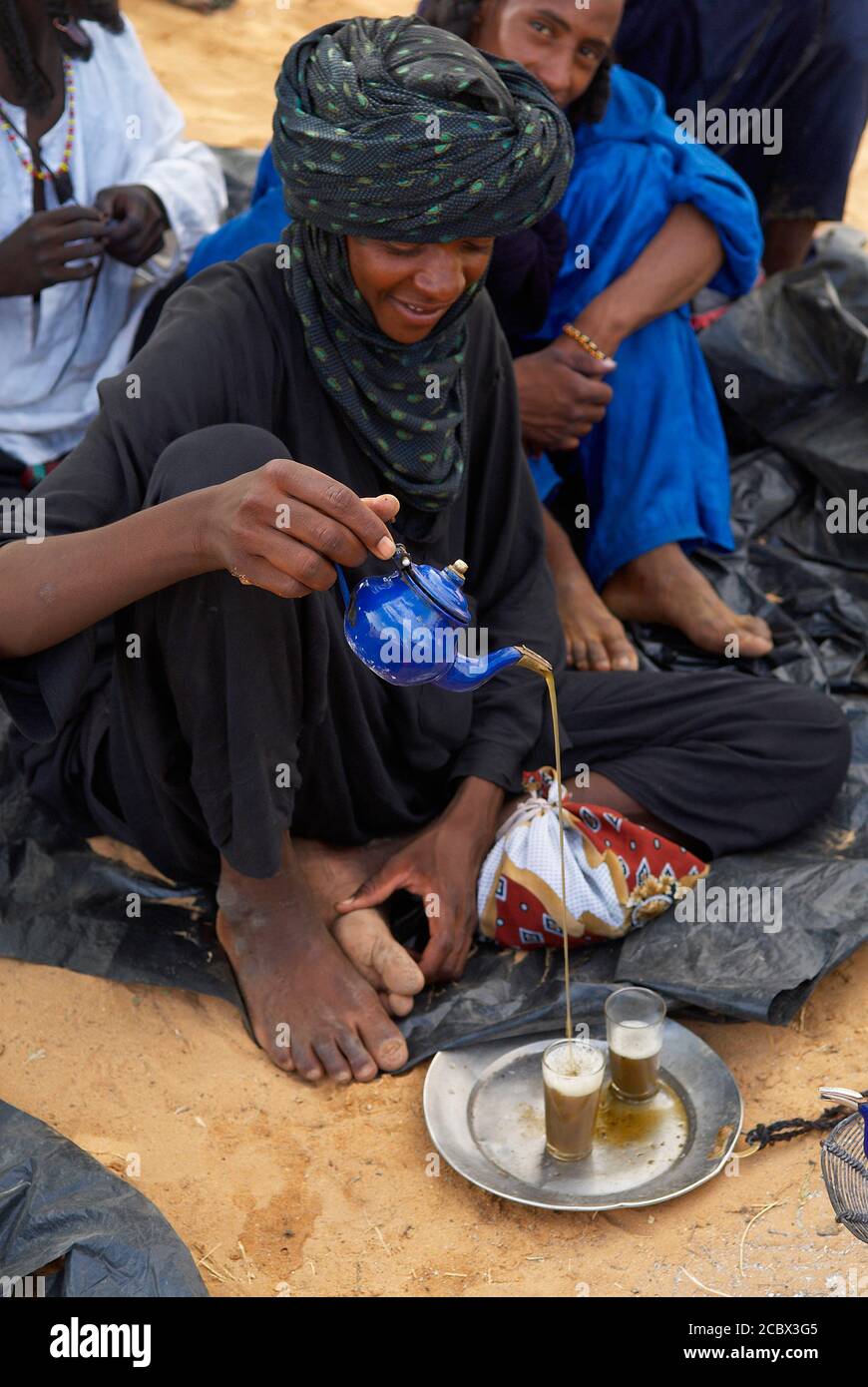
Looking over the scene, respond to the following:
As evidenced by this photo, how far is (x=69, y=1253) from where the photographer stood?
6.26 ft

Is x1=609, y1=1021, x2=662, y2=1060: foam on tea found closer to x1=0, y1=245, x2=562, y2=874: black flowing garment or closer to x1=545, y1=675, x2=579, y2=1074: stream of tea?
x1=545, y1=675, x2=579, y2=1074: stream of tea

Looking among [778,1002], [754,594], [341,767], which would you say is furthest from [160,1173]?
[754,594]

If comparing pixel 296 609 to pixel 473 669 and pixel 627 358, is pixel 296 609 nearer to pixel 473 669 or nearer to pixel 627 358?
pixel 473 669

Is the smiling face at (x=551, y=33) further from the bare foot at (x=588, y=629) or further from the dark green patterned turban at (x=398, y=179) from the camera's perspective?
the bare foot at (x=588, y=629)

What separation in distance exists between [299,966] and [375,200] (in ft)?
A: 3.94

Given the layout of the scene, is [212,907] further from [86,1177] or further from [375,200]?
[375,200]

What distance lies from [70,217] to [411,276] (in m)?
1.31

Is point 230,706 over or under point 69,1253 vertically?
over

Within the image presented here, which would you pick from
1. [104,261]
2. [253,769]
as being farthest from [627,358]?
[253,769]

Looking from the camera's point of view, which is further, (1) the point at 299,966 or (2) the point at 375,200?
(1) the point at 299,966

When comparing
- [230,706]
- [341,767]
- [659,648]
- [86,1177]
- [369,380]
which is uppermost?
[369,380]

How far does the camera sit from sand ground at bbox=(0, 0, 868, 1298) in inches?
82.4

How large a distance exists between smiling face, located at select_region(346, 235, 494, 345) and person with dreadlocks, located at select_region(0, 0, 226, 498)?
1.19 meters

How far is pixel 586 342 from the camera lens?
3336 mm
